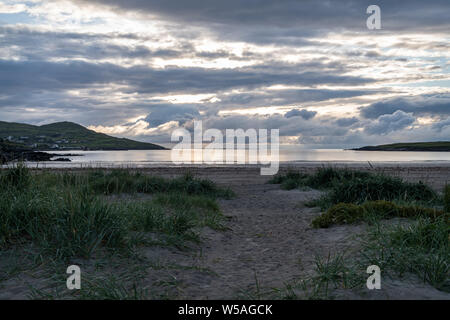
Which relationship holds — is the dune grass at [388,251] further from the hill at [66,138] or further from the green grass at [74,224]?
the hill at [66,138]

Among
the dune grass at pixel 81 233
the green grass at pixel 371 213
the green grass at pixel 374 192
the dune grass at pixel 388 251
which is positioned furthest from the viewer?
the green grass at pixel 374 192

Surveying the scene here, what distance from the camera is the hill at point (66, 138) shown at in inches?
4798

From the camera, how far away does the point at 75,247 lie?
5570mm

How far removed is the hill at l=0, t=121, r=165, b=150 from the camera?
121875 mm

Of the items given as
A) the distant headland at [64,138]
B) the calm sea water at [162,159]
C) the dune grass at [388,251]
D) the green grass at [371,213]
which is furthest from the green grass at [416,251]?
the distant headland at [64,138]

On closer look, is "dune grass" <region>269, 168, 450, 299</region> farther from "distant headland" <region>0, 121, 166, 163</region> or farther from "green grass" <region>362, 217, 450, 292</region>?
"distant headland" <region>0, 121, 166, 163</region>

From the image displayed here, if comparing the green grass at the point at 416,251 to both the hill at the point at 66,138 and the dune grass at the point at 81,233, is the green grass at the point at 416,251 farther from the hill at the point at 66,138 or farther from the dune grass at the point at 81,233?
the hill at the point at 66,138

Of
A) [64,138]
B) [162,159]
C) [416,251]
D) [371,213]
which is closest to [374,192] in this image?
[371,213]

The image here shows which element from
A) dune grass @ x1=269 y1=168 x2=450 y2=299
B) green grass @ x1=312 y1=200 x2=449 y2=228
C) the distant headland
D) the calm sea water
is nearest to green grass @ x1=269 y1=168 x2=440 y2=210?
green grass @ x1=312 y1=200 x2=449 y2=228

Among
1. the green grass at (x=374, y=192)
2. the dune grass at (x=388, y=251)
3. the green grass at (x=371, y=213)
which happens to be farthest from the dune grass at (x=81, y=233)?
the green grass at (x=374, y=192)

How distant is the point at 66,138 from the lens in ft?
470

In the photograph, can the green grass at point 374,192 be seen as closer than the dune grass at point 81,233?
No

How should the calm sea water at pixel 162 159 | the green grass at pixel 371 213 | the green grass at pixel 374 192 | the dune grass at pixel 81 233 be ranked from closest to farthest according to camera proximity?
1. the dune grass at pixel 81 233
2. the green grass at pixel 371 213
3. the green grass at pixel 374 192
4. the calm sea water at pixel 162 159
